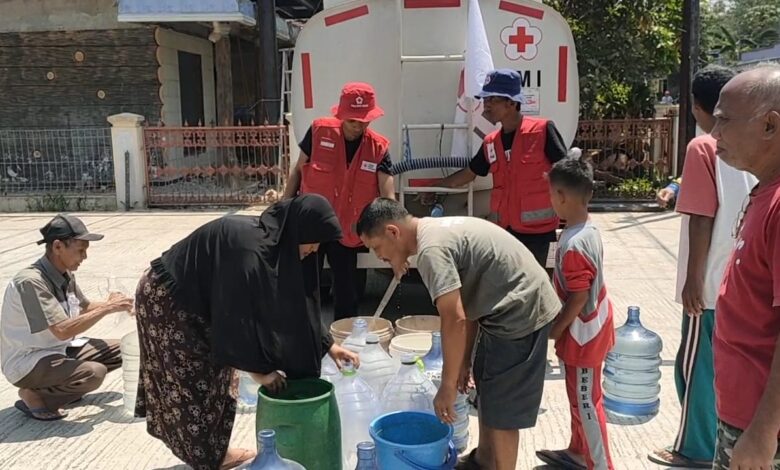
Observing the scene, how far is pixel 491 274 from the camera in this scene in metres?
2.71

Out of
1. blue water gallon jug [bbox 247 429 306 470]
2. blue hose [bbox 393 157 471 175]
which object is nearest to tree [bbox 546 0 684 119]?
blue hose [bbox 393 157 471 175]

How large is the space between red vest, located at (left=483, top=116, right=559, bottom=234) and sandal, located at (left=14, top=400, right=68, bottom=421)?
2.78 meters

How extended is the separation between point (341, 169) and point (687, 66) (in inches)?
370

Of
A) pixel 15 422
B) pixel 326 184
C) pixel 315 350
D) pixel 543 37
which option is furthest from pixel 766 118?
pixel 15 422

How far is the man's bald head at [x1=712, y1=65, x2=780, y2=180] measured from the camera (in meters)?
1.68

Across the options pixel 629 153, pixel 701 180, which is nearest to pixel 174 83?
pixel 629 153

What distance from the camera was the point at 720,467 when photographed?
1872mm

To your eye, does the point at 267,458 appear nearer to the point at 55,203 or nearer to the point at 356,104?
the point at 356,104

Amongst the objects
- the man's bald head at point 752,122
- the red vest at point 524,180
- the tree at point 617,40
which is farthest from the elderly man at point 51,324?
the tree at point 617,40

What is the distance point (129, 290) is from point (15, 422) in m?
2.86

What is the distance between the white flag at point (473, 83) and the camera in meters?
4.48

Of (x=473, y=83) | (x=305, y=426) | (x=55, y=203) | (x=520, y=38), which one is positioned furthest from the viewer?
(x=55, y=203)

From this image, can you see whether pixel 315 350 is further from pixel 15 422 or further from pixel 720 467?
pixel 15 422

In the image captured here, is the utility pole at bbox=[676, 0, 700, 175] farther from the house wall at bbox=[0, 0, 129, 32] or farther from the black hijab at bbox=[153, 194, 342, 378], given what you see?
the black hijab at bbox=[153, 194, 342, 378]
